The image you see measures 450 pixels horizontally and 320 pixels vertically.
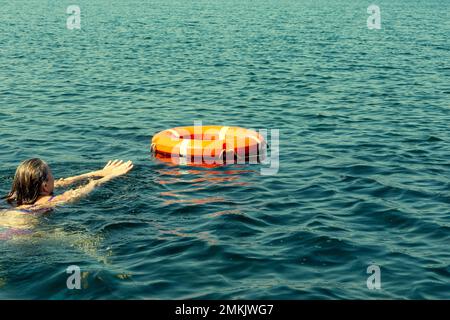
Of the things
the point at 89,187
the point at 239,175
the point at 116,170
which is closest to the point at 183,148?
the point at 239,175

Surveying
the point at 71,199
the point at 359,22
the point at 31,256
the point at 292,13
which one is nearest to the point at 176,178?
the point at 71,199

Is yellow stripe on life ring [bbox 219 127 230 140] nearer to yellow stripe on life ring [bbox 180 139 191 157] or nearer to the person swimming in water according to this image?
yellow stripe on life ring [bbox 180 139 191 157]

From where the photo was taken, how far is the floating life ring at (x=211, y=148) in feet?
40.1

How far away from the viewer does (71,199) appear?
31.3ft

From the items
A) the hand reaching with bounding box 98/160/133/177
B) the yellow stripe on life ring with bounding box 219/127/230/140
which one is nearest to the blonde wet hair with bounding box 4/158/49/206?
the hand reaching with bounding box 98/160/133/177

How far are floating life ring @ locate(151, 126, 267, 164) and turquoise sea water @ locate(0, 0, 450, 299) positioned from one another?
0.29 meters

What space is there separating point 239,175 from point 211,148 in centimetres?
87

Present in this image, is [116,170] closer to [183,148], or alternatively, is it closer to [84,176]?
[84,176]

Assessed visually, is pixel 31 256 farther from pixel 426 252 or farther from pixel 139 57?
pixel 139 57

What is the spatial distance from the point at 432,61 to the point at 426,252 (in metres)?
20.1

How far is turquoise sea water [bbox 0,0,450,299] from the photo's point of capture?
7.59 meters

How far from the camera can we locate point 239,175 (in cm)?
1172

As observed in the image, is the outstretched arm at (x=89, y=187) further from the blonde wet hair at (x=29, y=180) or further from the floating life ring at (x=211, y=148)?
the floating life ring at (x=211, y=148)

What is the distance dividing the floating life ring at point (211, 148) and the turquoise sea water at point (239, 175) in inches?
11.2
